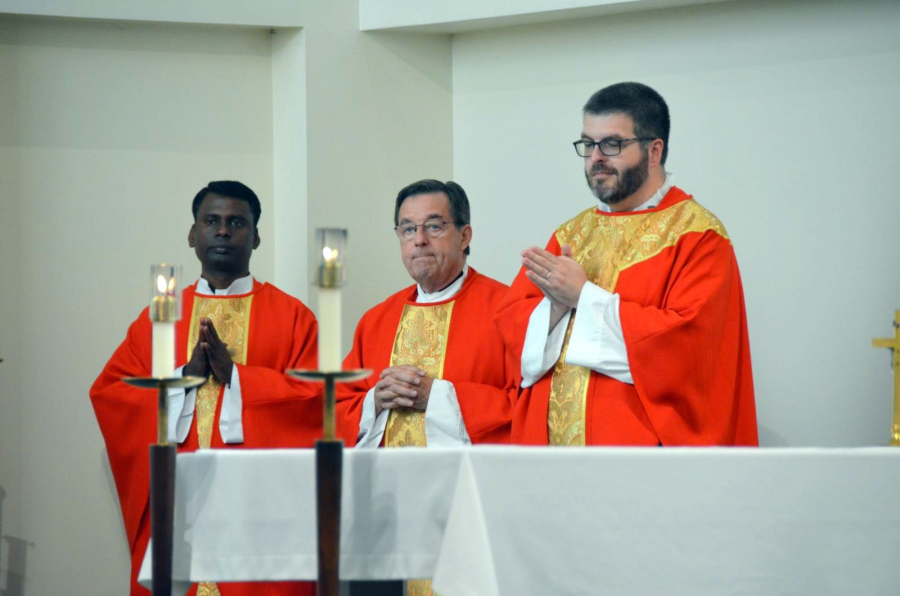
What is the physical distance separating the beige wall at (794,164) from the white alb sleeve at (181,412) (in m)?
2.37

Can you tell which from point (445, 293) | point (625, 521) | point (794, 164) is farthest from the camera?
point (794, 164)

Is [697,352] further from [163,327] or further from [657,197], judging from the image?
[163,327]

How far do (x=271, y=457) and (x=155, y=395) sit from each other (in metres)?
2.41

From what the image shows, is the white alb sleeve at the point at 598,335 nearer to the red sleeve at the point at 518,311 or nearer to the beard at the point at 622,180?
the red sleeve at the point at 518,311

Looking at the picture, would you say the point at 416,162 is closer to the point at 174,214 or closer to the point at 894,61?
the point at 174,214

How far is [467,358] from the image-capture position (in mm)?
4582

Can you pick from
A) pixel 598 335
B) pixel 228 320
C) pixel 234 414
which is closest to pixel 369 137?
pixel 228 320

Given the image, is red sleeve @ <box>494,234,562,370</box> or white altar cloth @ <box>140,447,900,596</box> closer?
white altar cloth @ <box>140,447,900,596</box>

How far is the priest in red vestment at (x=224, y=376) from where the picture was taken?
476 cm

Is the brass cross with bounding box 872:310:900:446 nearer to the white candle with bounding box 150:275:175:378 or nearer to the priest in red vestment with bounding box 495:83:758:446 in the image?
the priest in red vestment with bounding box 495:83:758:446

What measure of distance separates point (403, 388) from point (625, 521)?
1.85m

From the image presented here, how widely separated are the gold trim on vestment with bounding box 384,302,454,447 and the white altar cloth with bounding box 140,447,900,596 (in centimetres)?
176

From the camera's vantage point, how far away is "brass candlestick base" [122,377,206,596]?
98.0 inches

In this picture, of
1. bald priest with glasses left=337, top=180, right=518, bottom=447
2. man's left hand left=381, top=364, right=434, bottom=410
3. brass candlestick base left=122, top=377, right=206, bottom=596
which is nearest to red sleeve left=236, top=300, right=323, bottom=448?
bald priest with glasses left=337, top=180, right=518, bottom=447
